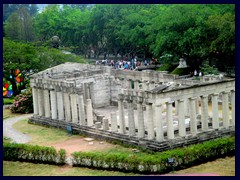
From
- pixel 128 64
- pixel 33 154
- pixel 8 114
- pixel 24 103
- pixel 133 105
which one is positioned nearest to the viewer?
pixel 33 154

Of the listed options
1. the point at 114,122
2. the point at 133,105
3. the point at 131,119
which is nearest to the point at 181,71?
the point at 133,105

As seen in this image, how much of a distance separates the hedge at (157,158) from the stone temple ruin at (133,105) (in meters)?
3.16

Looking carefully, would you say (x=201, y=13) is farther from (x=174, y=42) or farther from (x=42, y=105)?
(x=42, y=105)

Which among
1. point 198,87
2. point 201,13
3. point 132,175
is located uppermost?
point 201,13

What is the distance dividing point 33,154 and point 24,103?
70.1ft

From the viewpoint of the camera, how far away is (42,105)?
66.8 m

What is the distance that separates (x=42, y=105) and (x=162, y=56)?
28.6 m

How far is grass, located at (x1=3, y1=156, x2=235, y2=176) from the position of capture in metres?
47.9

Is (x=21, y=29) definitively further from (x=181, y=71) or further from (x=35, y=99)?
(x=35, y=99)

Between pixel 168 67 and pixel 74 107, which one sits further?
pixel 168 67

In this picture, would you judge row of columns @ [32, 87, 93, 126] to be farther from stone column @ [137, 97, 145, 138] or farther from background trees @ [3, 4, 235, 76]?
background trees @ [3, 4, 235, 76]

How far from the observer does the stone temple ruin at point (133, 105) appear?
53.6 meters

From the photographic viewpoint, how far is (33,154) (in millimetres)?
52531

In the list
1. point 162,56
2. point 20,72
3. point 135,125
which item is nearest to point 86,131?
point 135,125
